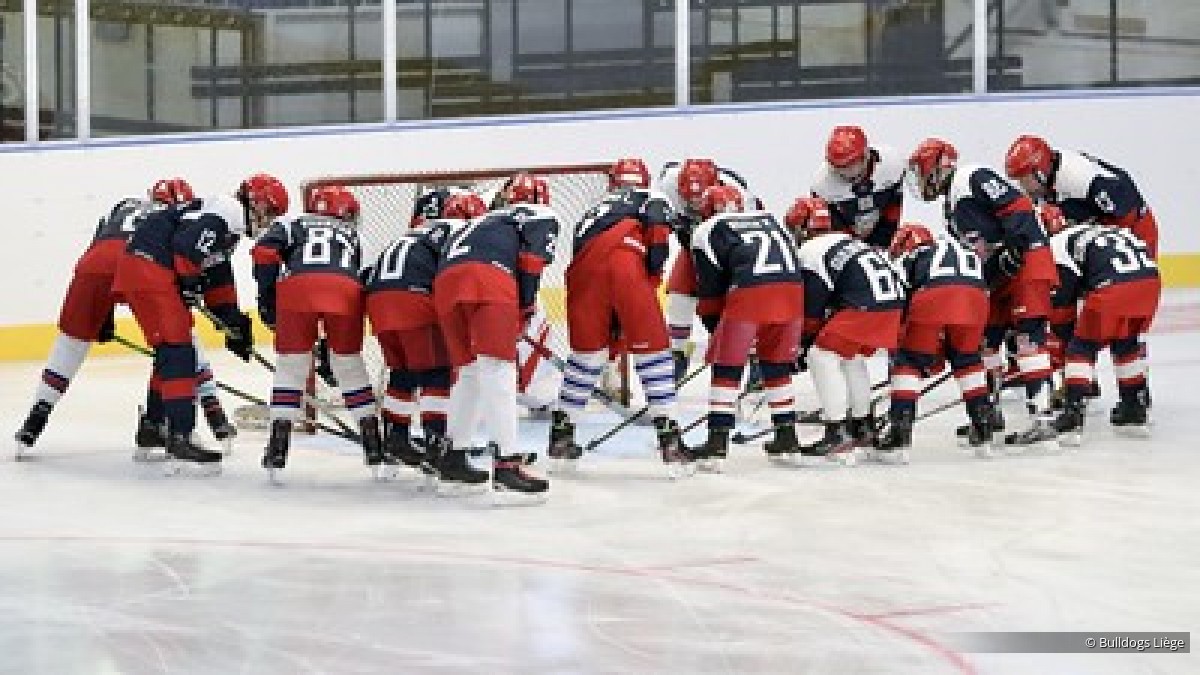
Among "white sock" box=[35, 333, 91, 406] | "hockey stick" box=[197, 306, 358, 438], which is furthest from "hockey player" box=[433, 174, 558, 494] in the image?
"white sock" box=[35, 333, 91, 406]

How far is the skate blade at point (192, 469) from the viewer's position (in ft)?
29.3

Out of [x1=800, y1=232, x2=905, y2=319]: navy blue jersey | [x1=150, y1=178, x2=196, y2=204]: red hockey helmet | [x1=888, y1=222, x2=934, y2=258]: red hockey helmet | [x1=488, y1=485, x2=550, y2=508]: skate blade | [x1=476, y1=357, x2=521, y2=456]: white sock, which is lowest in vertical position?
[x1=488, y1=485, x2=550, y2=508]: skate blade

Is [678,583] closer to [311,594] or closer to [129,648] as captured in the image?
[311,594]

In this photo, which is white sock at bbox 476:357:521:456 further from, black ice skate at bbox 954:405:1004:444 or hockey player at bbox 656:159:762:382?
black ice skate at bbox 954:405:1004:444

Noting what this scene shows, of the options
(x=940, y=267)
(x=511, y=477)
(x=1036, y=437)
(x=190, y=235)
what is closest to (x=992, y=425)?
(x=1036, y=437)

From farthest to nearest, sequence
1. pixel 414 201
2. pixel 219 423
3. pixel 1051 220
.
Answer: pixel 414 201
pixel 1051 220
pixel 219 423

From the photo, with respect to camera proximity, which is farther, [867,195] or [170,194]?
[867,195]

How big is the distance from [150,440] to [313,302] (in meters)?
1.01

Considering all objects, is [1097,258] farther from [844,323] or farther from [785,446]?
[785,446]

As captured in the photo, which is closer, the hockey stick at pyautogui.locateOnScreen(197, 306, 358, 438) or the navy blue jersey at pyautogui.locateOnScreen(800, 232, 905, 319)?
the navy blue jersey at pyautogui.locateOnScreen(800, 232, 905, 319)

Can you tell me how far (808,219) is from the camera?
9203mm

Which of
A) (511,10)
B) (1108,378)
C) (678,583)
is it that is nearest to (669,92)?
(511,10)

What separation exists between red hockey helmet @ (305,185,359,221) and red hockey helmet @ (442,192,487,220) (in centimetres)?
34

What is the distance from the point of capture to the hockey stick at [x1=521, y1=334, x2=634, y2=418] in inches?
380
